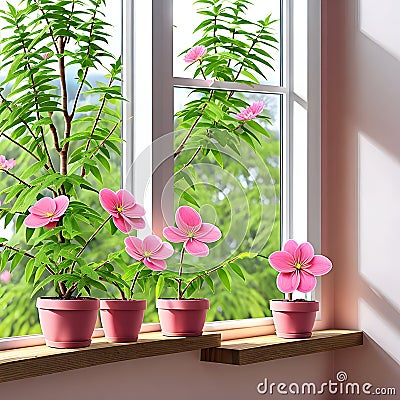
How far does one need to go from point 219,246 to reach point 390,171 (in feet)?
2.11

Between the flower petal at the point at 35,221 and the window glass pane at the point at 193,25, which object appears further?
the window glass pane at the point at 193,25

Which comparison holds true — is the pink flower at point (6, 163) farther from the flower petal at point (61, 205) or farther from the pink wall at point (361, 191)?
the pink wall at point (361, 191)

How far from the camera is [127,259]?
7.25 ft

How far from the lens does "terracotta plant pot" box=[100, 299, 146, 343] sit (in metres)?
2.06

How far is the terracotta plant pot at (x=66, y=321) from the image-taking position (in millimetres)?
1925

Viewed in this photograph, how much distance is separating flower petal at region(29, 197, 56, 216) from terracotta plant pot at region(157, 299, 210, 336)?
0.48 m

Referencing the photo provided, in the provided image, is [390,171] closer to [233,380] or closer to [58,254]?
[233,380]

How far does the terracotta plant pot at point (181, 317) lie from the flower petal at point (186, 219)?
0.67 feet

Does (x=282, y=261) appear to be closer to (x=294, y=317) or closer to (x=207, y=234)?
(x=294, y=317)

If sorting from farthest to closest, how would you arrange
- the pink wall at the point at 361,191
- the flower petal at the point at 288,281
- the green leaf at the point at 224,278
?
the pink wall at the point at 361,191
the flower petal at the point at 288,281
the green leaf at the point at 224,278

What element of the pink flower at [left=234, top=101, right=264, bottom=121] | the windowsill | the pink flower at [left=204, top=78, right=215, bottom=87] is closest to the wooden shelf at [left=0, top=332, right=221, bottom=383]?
the windowsill

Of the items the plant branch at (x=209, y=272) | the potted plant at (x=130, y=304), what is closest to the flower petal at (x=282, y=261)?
the plant branch at (x=209, y=272)

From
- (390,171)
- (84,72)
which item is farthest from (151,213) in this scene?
(390,171)

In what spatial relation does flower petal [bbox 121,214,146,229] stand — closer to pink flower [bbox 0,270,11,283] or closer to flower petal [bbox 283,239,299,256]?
pink flower [bbox 0,270,11,283]
